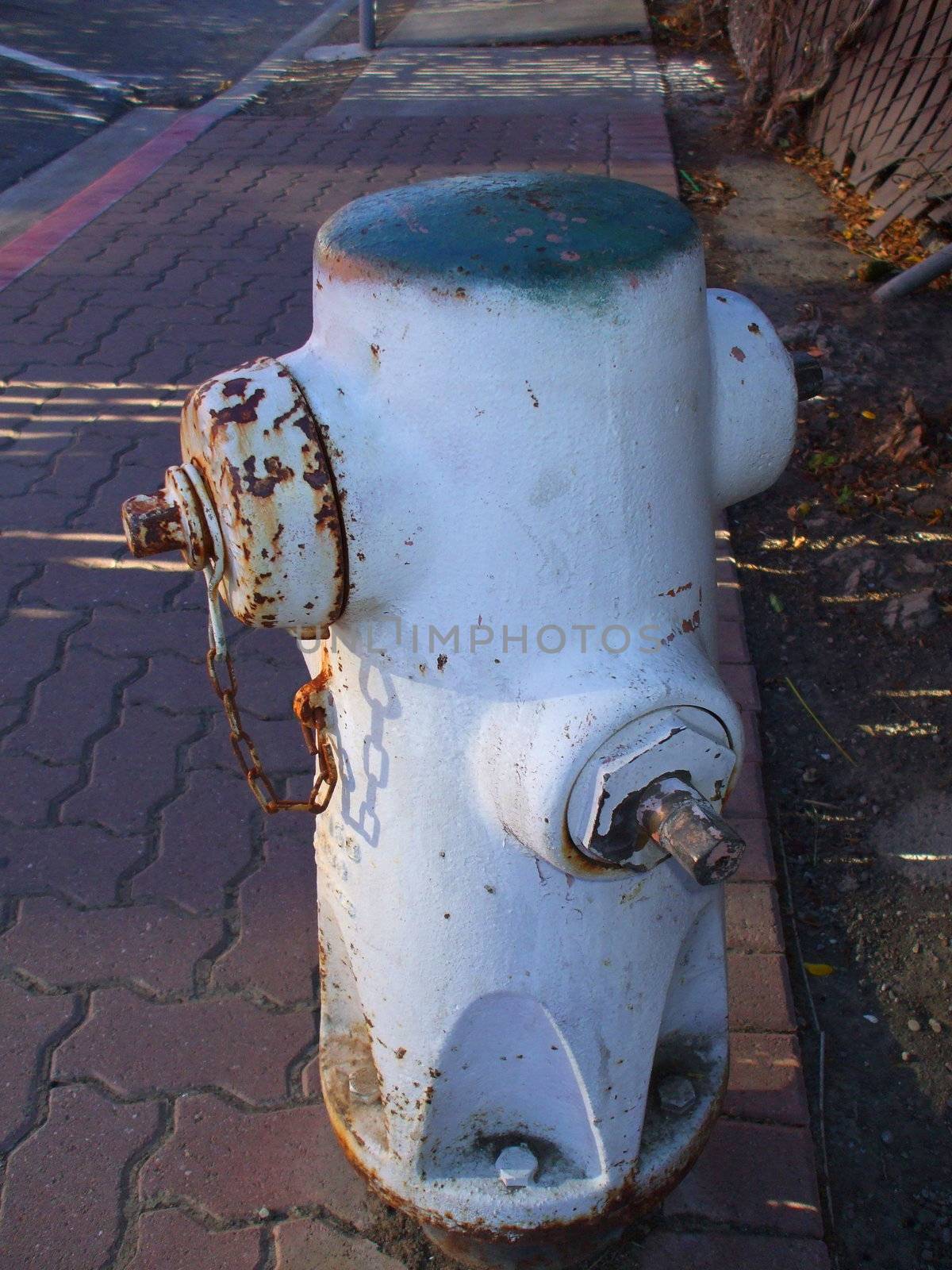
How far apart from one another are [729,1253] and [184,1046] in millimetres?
1003

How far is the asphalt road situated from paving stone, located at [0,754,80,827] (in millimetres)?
4955

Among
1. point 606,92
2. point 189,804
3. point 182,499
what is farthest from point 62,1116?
point 606,92

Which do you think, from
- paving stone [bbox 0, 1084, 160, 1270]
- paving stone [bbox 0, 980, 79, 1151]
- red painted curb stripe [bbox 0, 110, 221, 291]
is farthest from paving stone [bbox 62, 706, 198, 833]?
red painted curb stripe [bbox 0, 110, 221, 291]

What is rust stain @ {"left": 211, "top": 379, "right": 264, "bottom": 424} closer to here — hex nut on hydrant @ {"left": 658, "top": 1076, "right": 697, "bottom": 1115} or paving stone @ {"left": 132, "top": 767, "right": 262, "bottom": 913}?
hex nut on hydrant @ {"left": 658, "top": 1076, "right": 697, "bottom": 1115}

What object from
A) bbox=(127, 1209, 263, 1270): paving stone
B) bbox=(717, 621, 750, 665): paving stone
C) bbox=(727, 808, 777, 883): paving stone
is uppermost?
bbox=(717, 621, 750, 665): paving stone

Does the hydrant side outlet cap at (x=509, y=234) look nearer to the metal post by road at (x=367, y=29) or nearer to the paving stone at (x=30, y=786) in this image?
the paving stone at (x=30, y=786)

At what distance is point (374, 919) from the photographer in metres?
1.38

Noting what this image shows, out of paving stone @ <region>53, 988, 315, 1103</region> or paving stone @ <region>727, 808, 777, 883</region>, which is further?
paving stone @ <region>727, 808, 777, 883</region>

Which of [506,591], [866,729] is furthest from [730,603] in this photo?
[506,591]

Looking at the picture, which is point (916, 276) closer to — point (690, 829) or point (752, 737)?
point (752, 737)

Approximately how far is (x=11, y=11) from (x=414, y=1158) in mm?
11846

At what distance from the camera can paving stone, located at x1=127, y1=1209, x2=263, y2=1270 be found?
169cm

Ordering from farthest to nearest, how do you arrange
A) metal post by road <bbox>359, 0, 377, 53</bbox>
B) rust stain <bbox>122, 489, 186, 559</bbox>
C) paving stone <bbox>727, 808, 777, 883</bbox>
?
metal post by road <bbox>359, 0, 377, 53</bbox> → paving stone <bbox>727, 808, 777, 883</bbox> → rust stain <bbox>122, 489, 186, 559</bbox>

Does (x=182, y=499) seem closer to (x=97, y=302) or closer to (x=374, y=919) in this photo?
(x=374, y=919)
